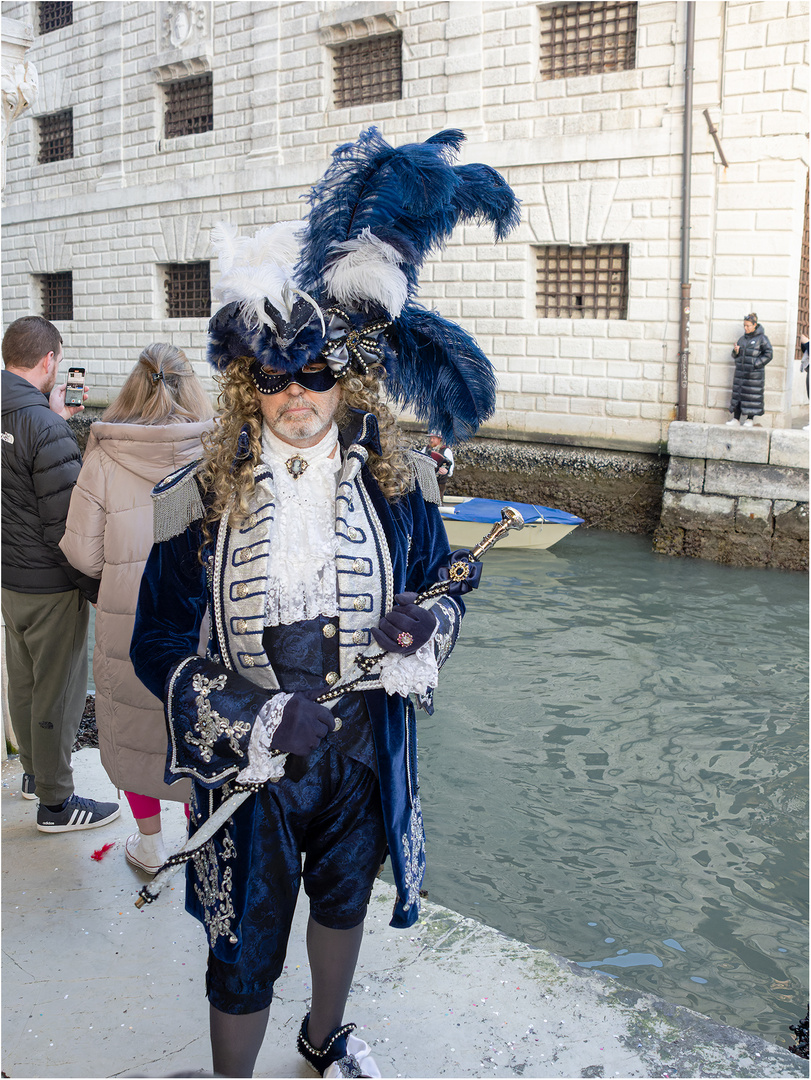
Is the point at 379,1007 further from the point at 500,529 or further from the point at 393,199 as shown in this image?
the point at 393,199

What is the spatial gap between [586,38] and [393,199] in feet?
39.6

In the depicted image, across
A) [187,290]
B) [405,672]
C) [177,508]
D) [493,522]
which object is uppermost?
[187,290]

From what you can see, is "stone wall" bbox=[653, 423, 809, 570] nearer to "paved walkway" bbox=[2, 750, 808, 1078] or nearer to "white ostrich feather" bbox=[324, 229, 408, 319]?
"paved walkway" bbox=[2, 750, 808, 1078]

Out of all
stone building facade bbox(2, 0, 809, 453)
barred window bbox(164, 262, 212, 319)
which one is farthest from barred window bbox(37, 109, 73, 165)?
barred window bbox(164, 262, 212, 319)

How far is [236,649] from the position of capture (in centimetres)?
198

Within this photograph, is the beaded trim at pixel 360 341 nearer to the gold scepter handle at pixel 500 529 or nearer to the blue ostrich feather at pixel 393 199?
the blue ostrich feather at pixel 393 199

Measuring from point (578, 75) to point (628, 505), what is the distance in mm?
Result: 5965

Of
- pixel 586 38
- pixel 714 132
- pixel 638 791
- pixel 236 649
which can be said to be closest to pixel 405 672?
pixel 236 649

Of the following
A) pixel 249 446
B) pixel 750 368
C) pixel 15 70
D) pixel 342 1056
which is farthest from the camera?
pixel 750 368

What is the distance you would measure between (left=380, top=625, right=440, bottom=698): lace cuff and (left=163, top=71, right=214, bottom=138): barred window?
55.9 feet

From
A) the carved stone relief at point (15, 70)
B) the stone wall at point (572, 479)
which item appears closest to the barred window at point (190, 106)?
the stone wall at point (572, 479)

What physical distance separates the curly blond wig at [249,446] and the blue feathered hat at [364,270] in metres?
0.05

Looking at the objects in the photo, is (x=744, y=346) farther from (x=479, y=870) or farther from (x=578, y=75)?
(x=479, y=870)

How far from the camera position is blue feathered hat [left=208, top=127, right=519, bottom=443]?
192 cm
